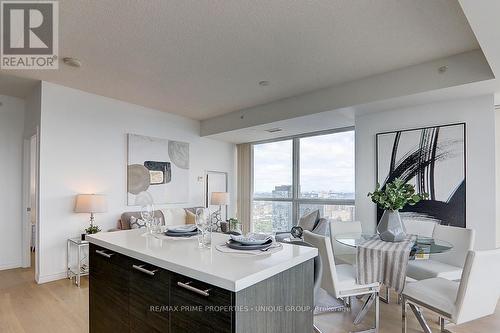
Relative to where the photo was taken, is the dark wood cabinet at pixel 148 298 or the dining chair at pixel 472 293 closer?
the dark wood cabinet at pixel 148 298

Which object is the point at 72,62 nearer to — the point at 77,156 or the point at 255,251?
the point at 77,156

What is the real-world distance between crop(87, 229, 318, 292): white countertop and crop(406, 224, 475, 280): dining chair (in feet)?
6.31

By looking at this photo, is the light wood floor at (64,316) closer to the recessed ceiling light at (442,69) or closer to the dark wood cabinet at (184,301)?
the dark wood cabinet at (184,301)

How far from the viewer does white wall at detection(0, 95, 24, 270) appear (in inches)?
177

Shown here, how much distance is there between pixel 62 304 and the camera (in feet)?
10.2

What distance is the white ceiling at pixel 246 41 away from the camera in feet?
7.46

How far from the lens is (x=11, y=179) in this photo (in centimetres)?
460

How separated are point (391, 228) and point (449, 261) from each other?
918 millimetres

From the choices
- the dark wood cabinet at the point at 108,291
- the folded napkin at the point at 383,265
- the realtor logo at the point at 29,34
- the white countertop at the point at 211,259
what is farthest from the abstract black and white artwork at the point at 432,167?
the realtor logo at the point at 29,34

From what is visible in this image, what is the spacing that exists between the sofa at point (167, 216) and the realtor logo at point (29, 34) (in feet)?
7.82

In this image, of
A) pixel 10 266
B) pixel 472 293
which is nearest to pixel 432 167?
pixel 472 293

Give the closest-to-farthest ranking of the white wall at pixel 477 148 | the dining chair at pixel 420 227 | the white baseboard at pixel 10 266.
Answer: the white wall at pixel 477 148 → the dining chair at pixel 420 227 → the white baseboard at pixel 10 266

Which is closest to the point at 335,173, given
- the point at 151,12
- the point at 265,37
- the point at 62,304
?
the point at 265,37

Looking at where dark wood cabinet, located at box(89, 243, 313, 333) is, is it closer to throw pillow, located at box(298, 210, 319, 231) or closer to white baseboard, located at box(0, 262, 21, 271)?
throw pillow, located at box(298, 210, 319, 231)
